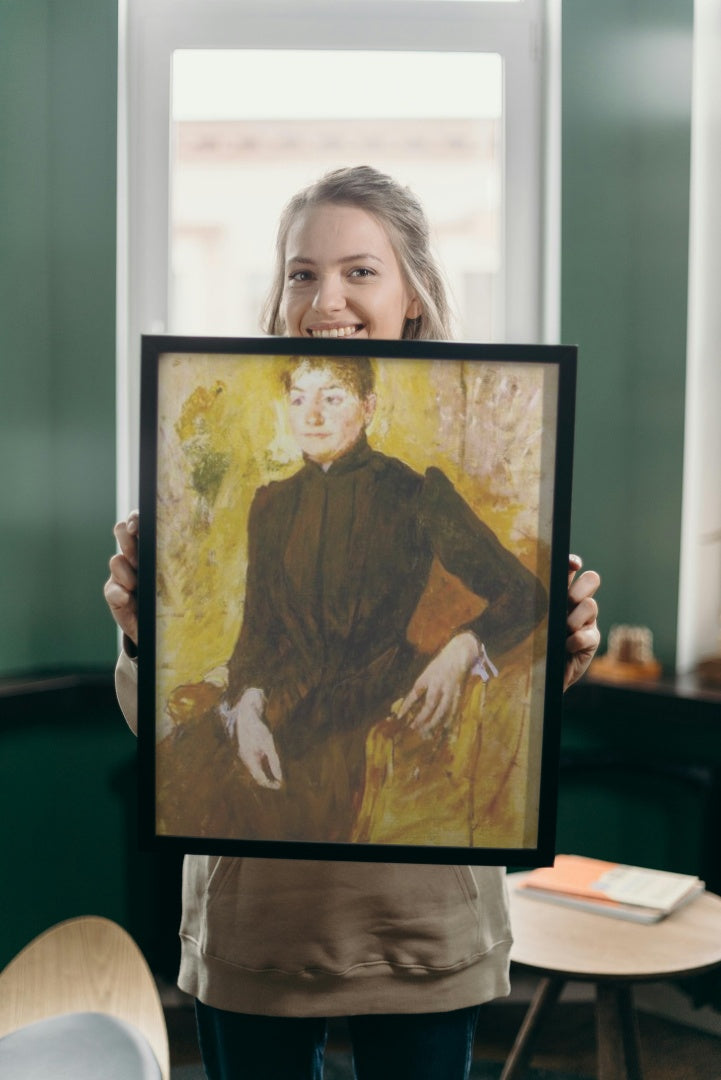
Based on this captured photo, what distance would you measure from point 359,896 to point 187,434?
0.50m

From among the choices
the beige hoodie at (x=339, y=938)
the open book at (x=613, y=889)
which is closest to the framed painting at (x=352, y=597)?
the beige hoodie at (x=339, y=938)

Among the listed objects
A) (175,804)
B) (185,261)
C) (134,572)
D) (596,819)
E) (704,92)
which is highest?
(704,92)

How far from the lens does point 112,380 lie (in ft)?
8.49

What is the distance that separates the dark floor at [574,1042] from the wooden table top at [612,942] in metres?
0.70

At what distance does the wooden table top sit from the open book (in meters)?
0.02

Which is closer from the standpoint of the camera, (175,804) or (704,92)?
(175,804)

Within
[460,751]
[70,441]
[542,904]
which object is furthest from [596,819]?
[460,751]

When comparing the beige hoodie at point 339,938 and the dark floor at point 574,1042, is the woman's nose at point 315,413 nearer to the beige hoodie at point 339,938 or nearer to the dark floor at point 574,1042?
the beige hoodie at point 339,938

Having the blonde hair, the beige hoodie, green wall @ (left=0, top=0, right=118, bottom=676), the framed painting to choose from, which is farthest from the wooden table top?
green wall @ (left=0, top=0, right=118, bottom=676)

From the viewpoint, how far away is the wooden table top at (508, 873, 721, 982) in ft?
5.42

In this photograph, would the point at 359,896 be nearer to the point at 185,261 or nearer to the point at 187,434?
the point at 187,434

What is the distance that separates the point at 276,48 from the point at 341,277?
1761 mm

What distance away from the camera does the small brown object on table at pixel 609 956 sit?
166 centimetres

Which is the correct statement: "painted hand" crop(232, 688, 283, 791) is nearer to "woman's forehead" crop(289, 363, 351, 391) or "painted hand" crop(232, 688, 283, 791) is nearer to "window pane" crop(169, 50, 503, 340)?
"woman's forehead" crop(289, 363, 351, 391)
